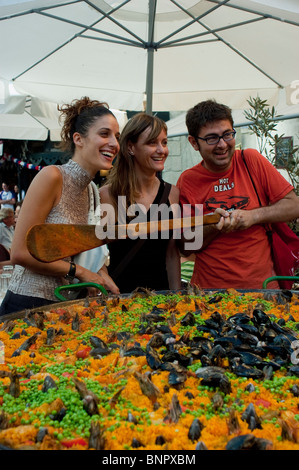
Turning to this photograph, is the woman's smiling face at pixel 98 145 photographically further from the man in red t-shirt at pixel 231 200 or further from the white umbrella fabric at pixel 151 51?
the white umbrella fabric at pixel 151 51

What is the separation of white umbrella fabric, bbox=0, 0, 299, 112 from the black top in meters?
2.92

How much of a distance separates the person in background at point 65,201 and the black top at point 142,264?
162 millimetres

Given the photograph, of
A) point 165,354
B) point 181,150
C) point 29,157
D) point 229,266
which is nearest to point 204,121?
point 229,266

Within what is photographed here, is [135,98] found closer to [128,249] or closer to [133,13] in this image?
[133,13]

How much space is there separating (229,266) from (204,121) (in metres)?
0.95

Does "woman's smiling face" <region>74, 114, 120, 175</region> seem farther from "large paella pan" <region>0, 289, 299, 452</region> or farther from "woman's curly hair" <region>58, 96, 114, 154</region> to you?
"large paella pan" <region>0, 289, 299, 452</region>

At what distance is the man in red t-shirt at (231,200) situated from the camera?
107 inches

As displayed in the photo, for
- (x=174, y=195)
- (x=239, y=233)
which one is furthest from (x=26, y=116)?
(x=239, y=233)

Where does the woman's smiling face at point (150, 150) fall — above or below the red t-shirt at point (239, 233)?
above

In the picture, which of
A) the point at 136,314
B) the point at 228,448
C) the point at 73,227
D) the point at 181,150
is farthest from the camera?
the point at 181,150

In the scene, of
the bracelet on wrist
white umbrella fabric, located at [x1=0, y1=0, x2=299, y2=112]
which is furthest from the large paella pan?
white umbrella fabric, located at [x1=0, y1=0, x2=299, y2=112]

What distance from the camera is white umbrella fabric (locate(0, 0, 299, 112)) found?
498cm

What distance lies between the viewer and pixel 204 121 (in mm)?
2719

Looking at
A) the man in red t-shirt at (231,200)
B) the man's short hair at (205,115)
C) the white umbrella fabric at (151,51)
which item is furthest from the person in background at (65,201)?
the white umbrella fabric at (151,51)
